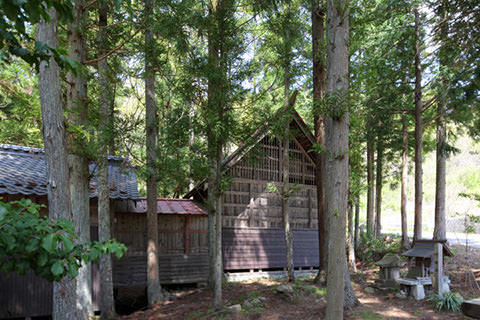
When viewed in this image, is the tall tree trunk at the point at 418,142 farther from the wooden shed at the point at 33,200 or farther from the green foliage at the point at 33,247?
the green foliage at the point at 33,247

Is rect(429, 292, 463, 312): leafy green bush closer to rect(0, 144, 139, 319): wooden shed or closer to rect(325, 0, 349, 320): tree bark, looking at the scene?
rect(325, 0, 349, 320): tree bark

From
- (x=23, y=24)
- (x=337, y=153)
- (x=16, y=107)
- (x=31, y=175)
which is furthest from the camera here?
(x=16, y=107)

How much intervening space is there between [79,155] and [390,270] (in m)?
8.28

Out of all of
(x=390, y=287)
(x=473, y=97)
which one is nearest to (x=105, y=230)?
(x=390, y=287)

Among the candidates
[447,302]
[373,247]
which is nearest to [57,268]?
[447,302]

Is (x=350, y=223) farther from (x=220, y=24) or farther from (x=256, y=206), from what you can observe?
(x=220, y=24)

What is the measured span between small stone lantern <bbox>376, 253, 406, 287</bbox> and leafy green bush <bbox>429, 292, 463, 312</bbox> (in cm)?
152

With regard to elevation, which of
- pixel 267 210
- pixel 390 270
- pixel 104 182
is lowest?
pixel 390 270

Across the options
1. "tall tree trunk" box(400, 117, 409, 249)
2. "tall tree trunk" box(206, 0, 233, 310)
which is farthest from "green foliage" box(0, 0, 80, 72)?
"tall tree trunk" box(400, 117, 409, 249)

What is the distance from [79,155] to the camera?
6.97 metres

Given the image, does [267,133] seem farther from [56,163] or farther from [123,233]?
[123,233]

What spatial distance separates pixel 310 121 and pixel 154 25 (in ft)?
46.5

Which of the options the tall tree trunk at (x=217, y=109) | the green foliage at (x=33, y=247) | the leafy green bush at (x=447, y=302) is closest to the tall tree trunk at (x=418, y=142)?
the leafy green bush at (x=447, y=302)

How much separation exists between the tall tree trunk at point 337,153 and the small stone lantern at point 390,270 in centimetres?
548
